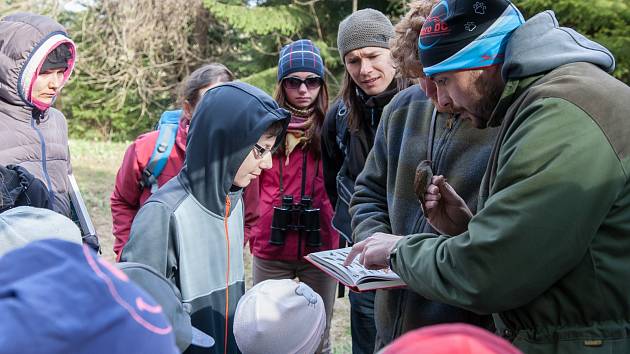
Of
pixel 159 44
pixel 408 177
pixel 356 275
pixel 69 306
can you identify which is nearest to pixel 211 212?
pixel 356 275

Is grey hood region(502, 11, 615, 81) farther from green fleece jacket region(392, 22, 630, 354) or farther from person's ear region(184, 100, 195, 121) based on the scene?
person's ear region(184, 100, 195, 121)

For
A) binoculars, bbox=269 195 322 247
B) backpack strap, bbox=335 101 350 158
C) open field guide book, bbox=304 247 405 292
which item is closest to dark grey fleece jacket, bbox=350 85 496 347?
open field guide book, bbox=304 247 405 292

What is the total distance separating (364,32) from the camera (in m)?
3.51

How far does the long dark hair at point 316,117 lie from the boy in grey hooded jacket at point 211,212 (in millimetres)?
1174

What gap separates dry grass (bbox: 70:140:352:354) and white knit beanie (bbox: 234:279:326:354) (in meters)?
2.62

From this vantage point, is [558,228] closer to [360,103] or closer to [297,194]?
[360,103]

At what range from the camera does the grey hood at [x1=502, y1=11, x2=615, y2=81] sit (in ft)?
5.63

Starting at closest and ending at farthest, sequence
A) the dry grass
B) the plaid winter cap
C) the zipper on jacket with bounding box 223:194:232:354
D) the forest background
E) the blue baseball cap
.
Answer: the blue baseball cap → the plaid winter cap → the zipper on jacket with bounding box 223:194:232:354 → the dry grass → the forest background

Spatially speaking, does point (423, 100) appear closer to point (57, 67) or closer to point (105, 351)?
point (105, 351)

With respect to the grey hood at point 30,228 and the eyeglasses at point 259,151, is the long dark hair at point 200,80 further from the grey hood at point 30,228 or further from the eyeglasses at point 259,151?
the grey hood at point 30,228

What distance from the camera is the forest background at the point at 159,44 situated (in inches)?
616

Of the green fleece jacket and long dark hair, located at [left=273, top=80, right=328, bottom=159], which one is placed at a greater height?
the green fleece jacket

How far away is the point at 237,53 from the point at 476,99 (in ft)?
57.1

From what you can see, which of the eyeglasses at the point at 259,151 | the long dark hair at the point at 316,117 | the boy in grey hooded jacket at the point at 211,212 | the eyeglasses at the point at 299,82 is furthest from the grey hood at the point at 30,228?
the eyeglasses at the point at 299,82
